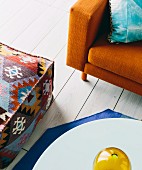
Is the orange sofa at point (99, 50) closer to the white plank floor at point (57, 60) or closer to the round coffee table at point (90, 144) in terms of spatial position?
the white plank floor at point (57, 60)

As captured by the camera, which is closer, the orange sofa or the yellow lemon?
the yellow lemon

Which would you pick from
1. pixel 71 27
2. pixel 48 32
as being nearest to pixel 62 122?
pixel 71 27

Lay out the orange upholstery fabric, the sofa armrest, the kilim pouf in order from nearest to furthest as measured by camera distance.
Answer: the kilim pouf, the sofa armrest, the orange upholstery fabric

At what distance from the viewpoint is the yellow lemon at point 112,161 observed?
113 cm

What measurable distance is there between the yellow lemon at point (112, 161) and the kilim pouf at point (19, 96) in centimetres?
58

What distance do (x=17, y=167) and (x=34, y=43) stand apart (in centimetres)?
95

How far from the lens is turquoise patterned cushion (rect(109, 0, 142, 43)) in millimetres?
1805

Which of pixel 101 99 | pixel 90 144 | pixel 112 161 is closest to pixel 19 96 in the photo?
pixel 90 144

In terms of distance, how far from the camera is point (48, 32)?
2494 mm

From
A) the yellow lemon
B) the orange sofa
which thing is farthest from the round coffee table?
the orange sofa

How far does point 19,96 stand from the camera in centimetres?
169

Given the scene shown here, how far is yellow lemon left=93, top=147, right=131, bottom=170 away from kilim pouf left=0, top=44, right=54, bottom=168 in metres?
0.58

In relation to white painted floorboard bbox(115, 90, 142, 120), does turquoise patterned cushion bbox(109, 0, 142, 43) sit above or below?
above

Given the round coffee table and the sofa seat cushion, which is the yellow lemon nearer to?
the round coffee table
